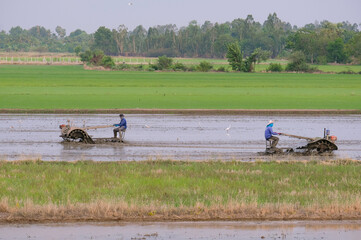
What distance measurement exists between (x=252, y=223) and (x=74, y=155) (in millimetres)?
11599

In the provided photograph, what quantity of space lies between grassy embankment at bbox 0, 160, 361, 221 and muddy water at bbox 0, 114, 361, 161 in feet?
10.7

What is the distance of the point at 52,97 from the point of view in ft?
182

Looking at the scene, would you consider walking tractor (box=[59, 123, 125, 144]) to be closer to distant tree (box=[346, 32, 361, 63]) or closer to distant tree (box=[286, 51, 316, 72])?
distant tree (box=[286, 51, 316, 72])

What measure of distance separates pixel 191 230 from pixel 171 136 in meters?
17.6

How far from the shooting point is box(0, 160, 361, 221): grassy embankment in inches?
578

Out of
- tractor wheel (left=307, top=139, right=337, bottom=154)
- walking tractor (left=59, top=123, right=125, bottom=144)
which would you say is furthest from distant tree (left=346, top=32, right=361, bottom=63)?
tractor wheel (left=307, top=139, right=337, bottom=154)

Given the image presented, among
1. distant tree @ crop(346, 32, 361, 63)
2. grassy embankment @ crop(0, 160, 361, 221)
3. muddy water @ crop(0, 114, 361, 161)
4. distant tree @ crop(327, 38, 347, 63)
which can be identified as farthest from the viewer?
distant tree @ crop(327, 38, 347, 63)

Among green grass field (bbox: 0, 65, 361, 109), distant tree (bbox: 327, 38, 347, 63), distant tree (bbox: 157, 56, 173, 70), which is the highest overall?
distant tree (bbox: 327, 38, 347, 63)

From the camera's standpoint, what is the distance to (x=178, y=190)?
56.4 ft

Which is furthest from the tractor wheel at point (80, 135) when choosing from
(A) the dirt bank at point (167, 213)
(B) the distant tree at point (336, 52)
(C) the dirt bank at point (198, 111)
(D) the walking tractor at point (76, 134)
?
(B) the distant tree at point (336, 52)

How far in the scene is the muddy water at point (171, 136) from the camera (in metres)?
25.2

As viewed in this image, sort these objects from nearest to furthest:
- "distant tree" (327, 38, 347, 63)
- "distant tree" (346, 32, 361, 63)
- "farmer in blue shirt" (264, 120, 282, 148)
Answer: "farmer in blue shirt" (264, 120, 282, 148) < "distant tree" (346, 32, 361, 63) < "distant tree" (327, 38, 347, 63)

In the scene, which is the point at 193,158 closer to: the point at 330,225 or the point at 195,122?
the point at 330,225

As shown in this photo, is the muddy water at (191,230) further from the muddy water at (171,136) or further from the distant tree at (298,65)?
the distant tree at (298,65)
